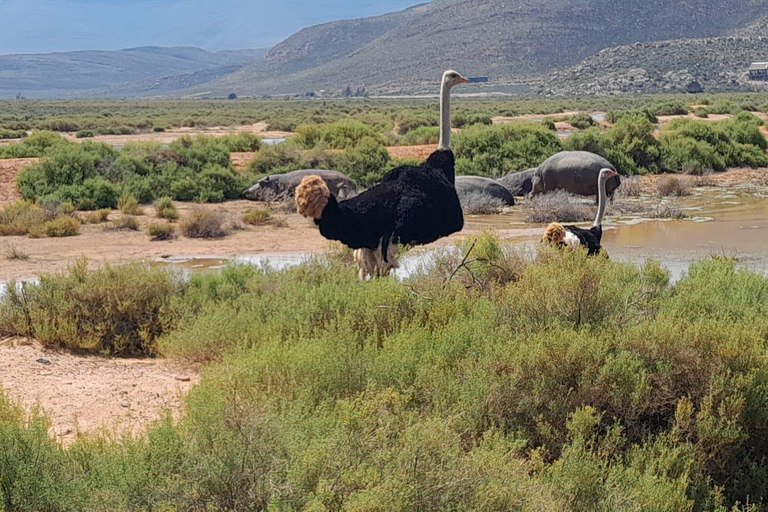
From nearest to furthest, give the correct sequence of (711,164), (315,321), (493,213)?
(315,321)
(493,213)
(711,164)

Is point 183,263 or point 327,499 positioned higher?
point 327,499

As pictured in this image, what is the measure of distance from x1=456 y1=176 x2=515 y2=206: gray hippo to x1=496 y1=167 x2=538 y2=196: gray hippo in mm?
1340

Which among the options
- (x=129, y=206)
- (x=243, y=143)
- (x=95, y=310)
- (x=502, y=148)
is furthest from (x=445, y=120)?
(x=243, y=143)

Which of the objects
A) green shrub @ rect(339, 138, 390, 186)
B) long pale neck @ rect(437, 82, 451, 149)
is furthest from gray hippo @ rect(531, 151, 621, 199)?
long pale neck @ rect(437, 82, 451, 149)

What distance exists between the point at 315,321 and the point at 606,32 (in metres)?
123

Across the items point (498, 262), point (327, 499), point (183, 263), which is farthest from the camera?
point (183, 263)

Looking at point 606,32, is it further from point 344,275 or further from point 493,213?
point 344,275

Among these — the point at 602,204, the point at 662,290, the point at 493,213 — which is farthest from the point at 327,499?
the point at 493,213

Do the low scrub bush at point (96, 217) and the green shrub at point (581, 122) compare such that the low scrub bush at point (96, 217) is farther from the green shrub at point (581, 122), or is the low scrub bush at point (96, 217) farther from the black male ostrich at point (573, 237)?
the green shrub at point (581, 122)

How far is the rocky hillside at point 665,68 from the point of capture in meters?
94.4

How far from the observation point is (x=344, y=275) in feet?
29.2

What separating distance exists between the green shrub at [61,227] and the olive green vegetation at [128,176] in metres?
1.92

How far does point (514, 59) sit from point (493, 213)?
345 ft

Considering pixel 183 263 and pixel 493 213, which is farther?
pixel 493 213
